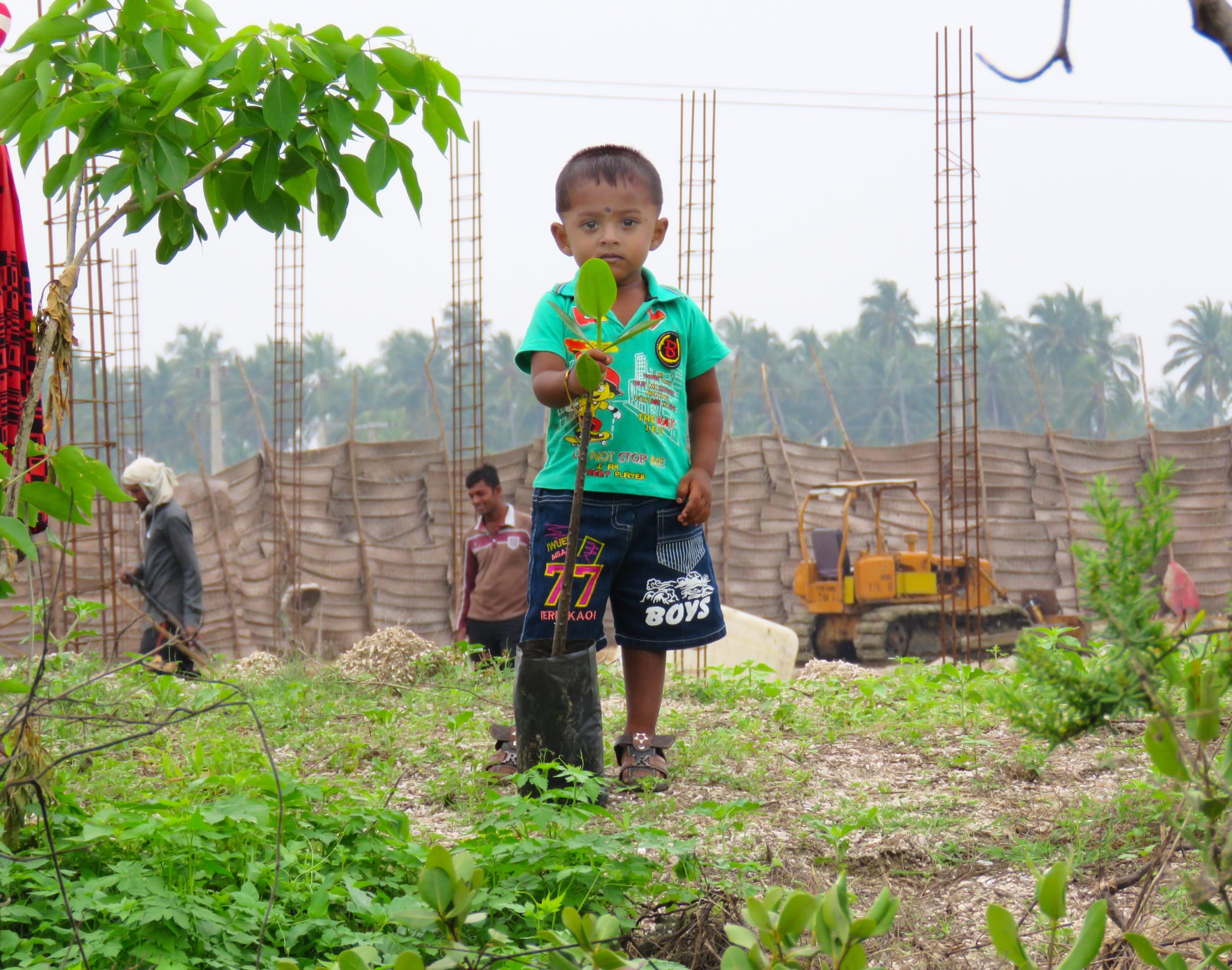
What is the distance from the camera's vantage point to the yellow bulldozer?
10.9 metres

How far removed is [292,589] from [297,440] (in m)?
1.50

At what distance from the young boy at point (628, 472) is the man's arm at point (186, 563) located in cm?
407

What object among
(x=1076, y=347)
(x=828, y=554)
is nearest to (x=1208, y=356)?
(x=1076, y=347)

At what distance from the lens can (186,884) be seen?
1.42 metres

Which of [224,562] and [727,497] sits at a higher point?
[727,497]

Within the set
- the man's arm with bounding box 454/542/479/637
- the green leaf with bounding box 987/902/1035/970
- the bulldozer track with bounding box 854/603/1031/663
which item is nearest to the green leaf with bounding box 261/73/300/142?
the green leaf with bounding box 987/902/1035/970

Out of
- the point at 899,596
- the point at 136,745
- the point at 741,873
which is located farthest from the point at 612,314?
the point at 899,596

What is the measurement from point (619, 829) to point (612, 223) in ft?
3.98

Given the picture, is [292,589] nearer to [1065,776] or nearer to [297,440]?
[297,440]

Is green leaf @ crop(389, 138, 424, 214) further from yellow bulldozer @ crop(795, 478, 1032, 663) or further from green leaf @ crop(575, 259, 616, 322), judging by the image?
yellow bulldozer @ crop(795, 478, 1032, 663)

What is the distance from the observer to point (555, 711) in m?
2.06

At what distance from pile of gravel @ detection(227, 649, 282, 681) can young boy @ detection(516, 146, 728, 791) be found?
2285 millimetres

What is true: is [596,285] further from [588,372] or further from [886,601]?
[886,601]

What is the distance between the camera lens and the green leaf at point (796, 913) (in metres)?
0.83
